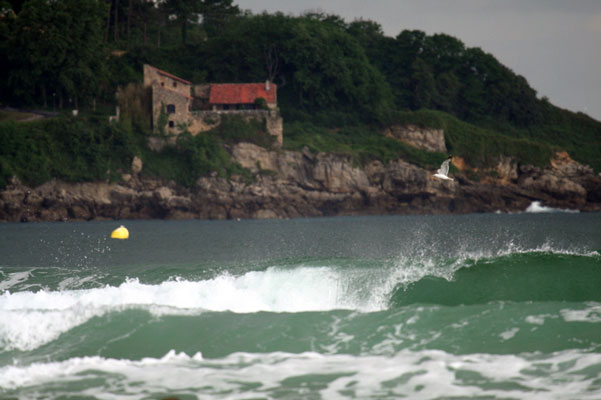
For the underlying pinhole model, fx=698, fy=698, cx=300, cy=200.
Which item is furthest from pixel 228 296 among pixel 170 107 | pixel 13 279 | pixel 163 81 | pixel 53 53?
pixel 163 81

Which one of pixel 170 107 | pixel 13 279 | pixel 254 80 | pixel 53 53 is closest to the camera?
pixel 13 279

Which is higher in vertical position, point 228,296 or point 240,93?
point 240,93

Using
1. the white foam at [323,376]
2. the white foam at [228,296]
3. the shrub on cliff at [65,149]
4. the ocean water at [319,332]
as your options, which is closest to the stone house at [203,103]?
the shrub on cliff at [65,149]

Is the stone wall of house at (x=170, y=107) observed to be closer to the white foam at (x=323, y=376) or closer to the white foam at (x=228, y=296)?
the white foam at (x=228, y=296)

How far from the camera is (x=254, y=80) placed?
9338cm

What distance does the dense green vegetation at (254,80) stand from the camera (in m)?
75.6

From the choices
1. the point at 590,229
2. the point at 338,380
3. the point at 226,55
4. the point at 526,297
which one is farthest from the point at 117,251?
the point at 226,55

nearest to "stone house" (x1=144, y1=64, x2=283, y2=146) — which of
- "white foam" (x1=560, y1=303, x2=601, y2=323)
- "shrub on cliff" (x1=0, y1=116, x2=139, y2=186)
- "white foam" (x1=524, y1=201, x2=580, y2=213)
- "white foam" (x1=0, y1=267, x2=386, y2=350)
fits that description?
"shrub on cliff" (x1=0, y1=116, x2=139, y2=186)

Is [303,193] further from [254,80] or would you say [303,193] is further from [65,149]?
[65,149]

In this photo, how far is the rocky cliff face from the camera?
2795 inches

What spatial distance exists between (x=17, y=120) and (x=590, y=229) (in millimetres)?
58446

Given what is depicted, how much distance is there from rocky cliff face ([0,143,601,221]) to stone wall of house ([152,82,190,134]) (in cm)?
669

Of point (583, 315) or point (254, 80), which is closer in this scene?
point (583, 315)

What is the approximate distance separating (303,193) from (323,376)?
224 feet
